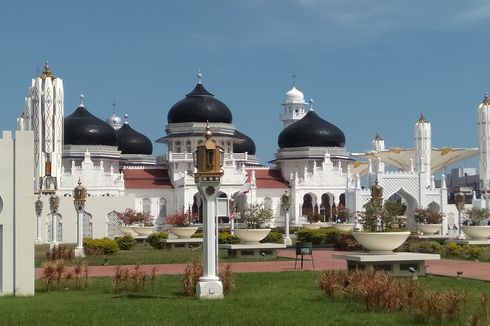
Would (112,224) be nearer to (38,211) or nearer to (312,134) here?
(38,211)

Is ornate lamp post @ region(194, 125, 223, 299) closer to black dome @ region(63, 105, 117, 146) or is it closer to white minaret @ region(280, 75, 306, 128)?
black dome @ region(63, 105, 117, 146)

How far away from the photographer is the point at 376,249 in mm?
17516

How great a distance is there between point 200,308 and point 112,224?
34.5 metres

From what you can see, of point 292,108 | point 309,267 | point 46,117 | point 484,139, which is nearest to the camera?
point 309,267

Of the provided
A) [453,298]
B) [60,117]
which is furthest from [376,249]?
[60,117]

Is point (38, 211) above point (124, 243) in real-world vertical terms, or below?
above

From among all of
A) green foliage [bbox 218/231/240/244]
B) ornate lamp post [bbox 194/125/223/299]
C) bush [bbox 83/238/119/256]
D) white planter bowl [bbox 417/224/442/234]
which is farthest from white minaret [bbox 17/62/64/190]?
ornate lamp post [bbox 194/125/223/299]

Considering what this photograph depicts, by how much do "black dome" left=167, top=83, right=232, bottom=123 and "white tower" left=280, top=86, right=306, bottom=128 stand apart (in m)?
18.1

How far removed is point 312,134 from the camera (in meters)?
64.6

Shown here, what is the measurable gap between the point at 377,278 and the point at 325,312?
45.7 inches

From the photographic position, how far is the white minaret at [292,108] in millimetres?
80125

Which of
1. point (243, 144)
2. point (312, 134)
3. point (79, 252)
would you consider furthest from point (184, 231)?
point (243, 144)

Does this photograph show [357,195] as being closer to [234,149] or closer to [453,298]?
[234,149]

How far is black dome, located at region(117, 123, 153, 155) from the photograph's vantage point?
70.4 meters
